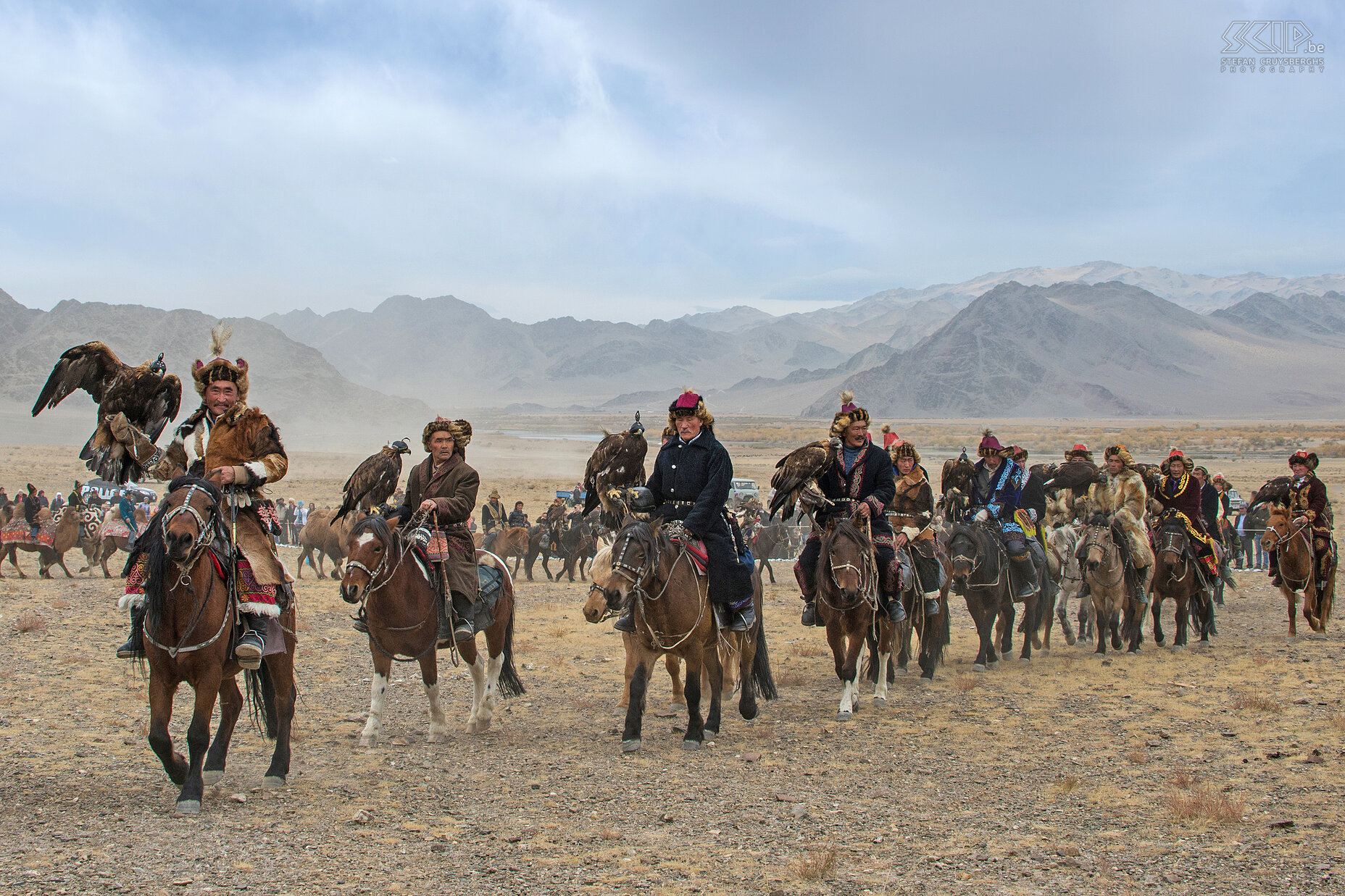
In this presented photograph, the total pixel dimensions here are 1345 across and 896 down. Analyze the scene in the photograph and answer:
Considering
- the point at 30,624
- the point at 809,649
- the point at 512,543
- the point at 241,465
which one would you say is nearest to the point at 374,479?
the point at 241,465

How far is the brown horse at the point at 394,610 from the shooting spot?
25.9 feet

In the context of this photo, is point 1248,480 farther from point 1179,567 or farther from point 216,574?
point 216,574

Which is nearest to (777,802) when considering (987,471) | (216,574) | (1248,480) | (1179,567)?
(216,574)

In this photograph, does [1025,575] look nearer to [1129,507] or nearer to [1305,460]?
[1129,507]

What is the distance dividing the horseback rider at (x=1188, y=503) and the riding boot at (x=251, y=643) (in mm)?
11867

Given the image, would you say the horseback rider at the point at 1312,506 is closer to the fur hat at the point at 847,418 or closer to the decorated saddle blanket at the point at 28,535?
the fur hat at the point at 847,418

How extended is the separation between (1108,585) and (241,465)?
1094 centimetres

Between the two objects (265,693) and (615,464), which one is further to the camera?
(615,464)

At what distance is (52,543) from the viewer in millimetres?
19688

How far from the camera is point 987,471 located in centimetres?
1281

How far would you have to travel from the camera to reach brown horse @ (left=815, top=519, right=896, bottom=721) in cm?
897

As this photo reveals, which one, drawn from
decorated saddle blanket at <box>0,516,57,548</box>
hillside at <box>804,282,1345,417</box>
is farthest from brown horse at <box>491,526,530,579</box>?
hillside at <box>804,282,1345,417</box>

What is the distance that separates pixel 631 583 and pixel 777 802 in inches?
75.7

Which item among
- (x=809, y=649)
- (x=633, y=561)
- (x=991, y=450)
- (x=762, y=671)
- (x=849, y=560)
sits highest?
(x=991, y=450)
